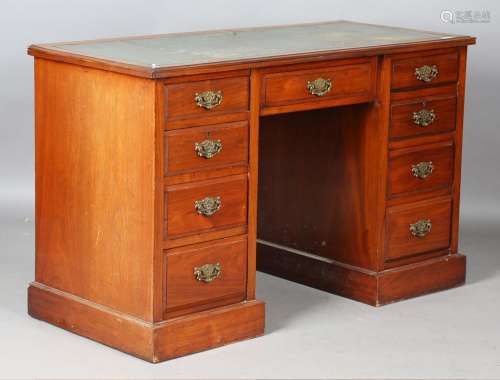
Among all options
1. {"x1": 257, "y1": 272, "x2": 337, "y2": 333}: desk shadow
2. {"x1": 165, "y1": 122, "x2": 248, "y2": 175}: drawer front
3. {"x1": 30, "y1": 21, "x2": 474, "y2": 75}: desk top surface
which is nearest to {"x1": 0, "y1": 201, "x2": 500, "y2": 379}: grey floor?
{"x1": 257, "y1": 272, "x2": 337, "y2": 333}: desk shadow

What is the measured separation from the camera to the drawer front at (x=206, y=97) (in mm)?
4531

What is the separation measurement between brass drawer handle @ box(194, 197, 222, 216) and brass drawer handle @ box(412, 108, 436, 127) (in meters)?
0.87

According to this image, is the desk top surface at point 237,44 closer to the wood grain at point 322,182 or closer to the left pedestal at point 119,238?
the left pedestal at point 119,238

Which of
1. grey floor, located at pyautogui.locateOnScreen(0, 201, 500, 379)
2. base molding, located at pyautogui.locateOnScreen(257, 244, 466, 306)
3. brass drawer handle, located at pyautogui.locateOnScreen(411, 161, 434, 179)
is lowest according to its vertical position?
grey floor, located at pyautogui.locateOnScreen(0, 201, 500, 379)

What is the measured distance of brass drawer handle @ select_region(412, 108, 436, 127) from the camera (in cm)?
525

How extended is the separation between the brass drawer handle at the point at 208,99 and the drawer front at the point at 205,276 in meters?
0.42

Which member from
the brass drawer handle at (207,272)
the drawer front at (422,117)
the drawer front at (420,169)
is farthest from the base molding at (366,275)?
the brass drawer handle at (207,272)

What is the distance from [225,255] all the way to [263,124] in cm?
91

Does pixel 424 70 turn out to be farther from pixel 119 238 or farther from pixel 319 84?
pixel 119 238

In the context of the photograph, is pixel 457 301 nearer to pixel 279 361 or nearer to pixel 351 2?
pixel 279 361

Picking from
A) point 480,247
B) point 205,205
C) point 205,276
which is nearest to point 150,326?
point 205,276

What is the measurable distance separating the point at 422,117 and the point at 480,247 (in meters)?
0.91

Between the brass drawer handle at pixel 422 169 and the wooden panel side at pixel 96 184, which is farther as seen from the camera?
the brass drawer handle at pixel 422 169

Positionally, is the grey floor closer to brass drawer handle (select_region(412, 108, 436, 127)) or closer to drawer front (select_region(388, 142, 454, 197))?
drawer front (select_region(388, 142, 454, 197))
